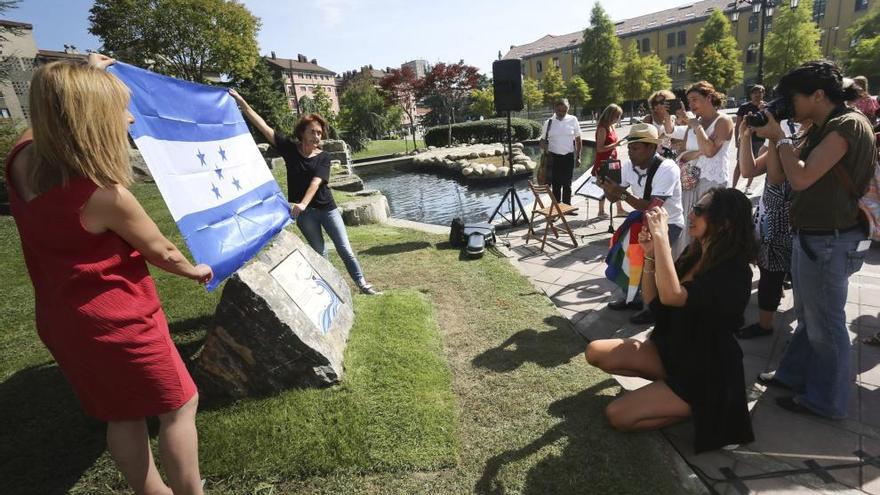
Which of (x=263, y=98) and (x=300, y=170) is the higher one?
(x=263, y=98)

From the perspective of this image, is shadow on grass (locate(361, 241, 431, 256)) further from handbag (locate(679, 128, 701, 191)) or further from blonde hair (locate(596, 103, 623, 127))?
handbag (locate(679, 128, 701, 191))

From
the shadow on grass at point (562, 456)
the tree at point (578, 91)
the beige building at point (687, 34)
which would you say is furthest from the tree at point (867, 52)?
the shadow on grass at point (562, 456)

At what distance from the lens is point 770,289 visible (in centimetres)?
345

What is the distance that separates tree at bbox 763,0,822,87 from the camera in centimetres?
3434

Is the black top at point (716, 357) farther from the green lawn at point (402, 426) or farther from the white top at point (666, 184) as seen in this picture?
the white top at point (666, 184)

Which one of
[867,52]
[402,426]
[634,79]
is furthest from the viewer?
[634,79]

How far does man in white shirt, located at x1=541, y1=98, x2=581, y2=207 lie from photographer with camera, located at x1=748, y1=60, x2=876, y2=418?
4.99 metres

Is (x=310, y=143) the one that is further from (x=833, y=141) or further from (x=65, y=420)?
(x=833, y=141)

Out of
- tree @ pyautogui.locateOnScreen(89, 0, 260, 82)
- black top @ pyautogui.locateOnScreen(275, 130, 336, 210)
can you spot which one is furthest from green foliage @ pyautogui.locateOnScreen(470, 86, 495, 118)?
black top @ pyautogui.locateOnScreen(275, 130, 336, 210)

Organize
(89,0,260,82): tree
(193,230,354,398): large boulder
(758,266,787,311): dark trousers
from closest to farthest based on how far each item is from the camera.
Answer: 1. (193,230,354,398): large boulder
2. (758,266,787,311): dark trousers
3. (89,0,260,82): tree

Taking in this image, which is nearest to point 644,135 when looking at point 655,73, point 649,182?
point 649,182

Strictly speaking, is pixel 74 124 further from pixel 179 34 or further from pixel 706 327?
pixel 179 34

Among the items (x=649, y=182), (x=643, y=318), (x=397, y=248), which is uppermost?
(x=649, y=182)

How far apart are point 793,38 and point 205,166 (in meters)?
47.2
